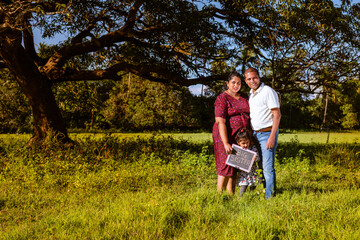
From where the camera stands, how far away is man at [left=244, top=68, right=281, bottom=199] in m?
4.04

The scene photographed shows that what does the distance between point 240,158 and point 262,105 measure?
801 mm

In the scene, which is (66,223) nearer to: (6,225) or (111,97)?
(6,225)

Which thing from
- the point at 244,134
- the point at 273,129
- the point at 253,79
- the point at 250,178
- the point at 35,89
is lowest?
the point at 250,178

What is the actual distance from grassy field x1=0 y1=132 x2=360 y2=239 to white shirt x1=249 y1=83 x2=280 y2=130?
1.04 meters

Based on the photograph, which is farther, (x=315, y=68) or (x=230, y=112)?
(x=315, y=68)

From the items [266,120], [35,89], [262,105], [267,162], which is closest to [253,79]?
[262,105]

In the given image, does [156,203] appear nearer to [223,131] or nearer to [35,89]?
[223,131]

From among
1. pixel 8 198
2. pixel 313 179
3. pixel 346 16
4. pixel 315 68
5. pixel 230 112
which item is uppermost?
pixel 346 16

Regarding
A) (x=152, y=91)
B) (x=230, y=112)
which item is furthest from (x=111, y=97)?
(x=230, y=112)

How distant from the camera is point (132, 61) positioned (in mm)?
11055

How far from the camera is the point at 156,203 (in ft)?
12.3

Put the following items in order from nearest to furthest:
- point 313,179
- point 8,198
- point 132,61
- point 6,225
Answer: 1. point 6,225
2. point 8,198
3. point 313,179
4. point 132,61

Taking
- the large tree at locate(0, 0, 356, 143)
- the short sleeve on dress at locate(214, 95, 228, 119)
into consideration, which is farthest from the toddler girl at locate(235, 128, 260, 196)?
the large tree at locate(0, 0, 356, 143)

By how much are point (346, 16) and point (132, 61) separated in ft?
23.2
